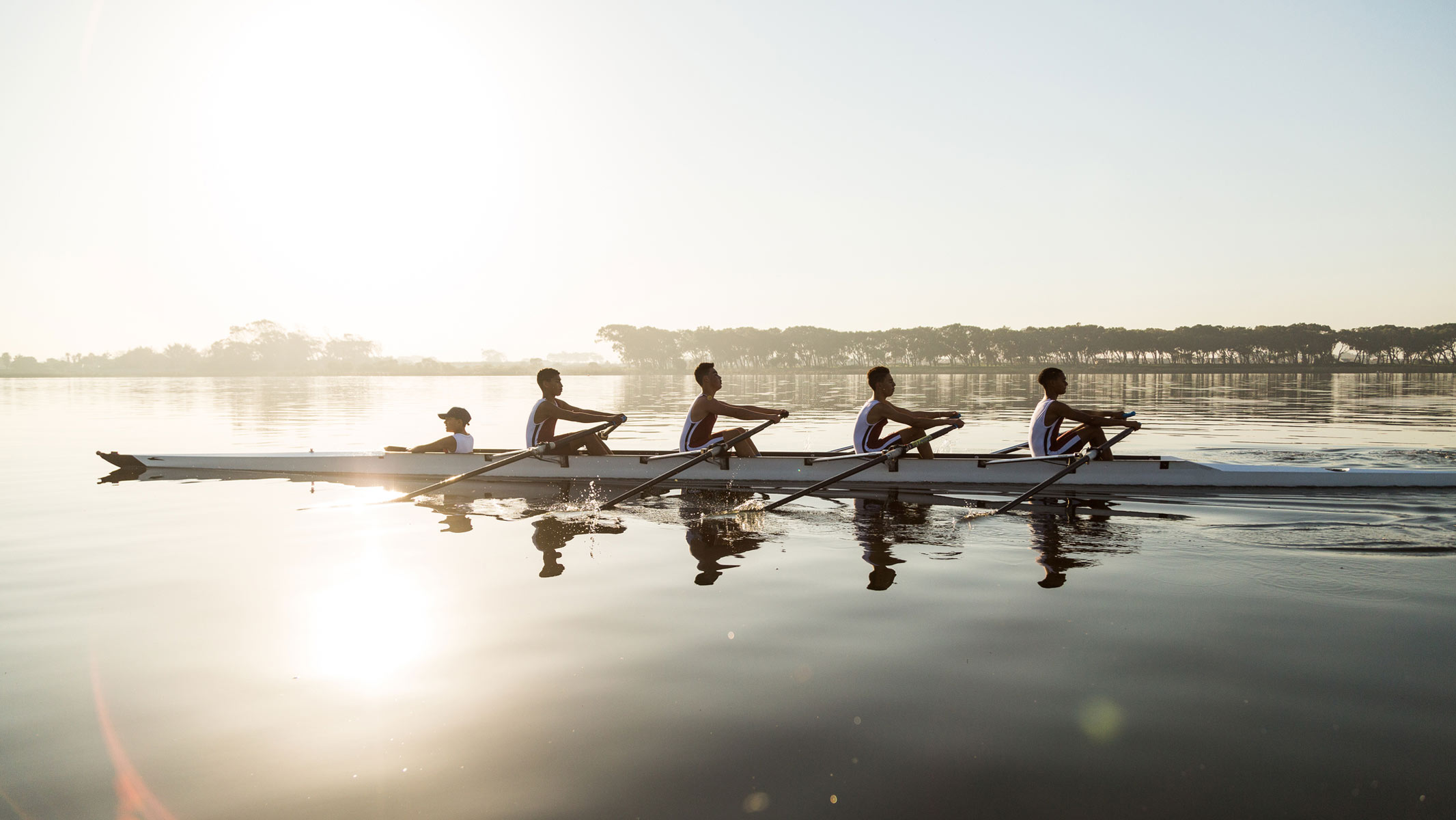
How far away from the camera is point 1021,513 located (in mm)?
9711

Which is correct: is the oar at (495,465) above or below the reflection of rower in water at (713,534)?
above

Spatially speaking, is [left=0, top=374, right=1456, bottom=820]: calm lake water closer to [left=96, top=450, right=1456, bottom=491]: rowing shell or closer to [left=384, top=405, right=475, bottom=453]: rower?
[left=96, top=450, right=1456, bottom=491]: rowing shell

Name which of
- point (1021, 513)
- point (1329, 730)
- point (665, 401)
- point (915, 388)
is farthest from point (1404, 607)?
point (915, 388)

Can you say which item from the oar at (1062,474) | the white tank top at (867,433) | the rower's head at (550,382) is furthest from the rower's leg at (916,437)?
the rower's head at (550,382)

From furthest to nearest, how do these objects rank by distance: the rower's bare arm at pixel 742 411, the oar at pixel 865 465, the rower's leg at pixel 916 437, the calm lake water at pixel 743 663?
the rower's bare arm at pixel 742 411, the rower's leg at pixel 916 437, the oar at pixel 865 465, the calm lake water at pixel 743 663

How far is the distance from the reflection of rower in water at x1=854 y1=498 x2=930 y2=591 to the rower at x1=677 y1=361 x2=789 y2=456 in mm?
2087

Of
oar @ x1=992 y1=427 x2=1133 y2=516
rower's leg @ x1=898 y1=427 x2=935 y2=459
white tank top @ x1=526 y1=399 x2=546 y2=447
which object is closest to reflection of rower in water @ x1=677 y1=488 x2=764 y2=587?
rower's leg @ x1=898 y1=427 x2=935 y2=459

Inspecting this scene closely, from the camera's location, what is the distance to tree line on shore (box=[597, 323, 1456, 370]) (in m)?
129

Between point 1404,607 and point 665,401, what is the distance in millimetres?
38781

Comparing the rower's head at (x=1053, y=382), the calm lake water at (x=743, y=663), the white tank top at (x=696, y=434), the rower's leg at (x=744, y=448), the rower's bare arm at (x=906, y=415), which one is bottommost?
the calm lake water at (x=743, y=663)

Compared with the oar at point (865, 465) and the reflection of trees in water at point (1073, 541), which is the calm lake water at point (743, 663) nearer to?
the reflection of trees in water at point (1073, 541)

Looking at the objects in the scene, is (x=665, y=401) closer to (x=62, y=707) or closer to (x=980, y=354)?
(x=62, y=707)

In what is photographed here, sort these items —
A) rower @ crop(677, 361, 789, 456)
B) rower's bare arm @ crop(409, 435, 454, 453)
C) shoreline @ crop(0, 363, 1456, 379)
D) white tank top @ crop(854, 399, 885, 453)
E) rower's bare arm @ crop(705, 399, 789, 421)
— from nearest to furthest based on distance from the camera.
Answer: white tank top @ crop(854, 399, 885, 453) < rower's bare arm @ crop(705, 399, 789, 421) < rower @ crop(677, 361, 789, 456) < rower's bare arm @ crop(409, 435, 454, 453) < shoreline @ crop(0, 363, 1456, 379)

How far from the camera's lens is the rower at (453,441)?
13242 mm
